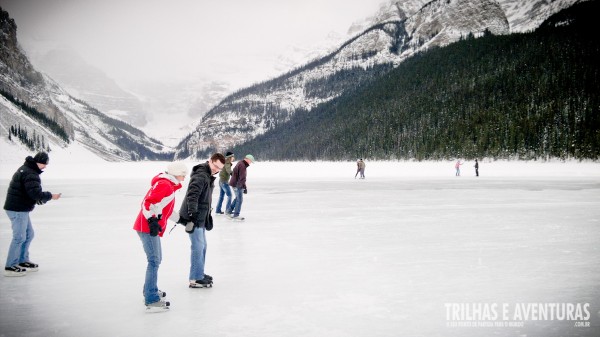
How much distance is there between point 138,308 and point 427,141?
84.6m

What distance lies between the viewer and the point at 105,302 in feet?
16.8

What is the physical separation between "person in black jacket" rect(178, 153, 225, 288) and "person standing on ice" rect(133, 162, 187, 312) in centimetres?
34

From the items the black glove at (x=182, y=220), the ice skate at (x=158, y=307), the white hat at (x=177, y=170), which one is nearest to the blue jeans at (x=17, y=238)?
the black glove at (x=182, y=220)

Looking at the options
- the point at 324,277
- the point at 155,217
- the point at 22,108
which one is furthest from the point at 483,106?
the point at 22,108

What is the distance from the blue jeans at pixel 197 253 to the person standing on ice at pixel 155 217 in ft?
2.41

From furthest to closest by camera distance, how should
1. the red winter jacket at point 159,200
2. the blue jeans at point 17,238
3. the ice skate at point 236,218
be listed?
the ice skate at point 236,218 < the blue jeans at point 17,238 < the red winter jacket at point 159,200

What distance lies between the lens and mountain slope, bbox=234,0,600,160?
67438 mm

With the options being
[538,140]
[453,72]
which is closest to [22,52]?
[453,72]

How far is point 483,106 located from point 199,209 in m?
93.9

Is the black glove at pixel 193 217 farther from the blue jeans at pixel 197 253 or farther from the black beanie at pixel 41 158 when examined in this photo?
the black beanie at pixel 41 158

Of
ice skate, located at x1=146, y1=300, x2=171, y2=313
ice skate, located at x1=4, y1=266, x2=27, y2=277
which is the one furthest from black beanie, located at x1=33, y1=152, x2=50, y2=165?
ice skate, located at x1=146, y1=300, x2=171, y2=313

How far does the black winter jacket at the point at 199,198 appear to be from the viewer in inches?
206

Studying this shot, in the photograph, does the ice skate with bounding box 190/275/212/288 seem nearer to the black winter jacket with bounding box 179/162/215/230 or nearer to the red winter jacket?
the black winter jacket with bounding box 179/162/215/230

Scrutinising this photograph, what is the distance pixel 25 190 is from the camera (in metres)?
6.37
